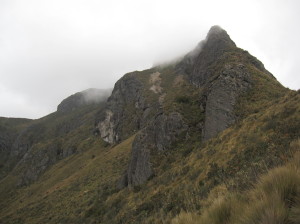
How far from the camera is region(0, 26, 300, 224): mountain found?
397 centimetres

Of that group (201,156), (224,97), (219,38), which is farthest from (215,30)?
(201,156)

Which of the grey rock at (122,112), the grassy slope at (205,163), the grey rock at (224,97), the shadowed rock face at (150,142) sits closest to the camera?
the grassy slope at (205,163)

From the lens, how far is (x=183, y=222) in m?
4.64

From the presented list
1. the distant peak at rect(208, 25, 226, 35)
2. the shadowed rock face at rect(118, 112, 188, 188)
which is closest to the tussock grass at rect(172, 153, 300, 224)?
the shadowed rock face at rect(118, 112, 188, 188)

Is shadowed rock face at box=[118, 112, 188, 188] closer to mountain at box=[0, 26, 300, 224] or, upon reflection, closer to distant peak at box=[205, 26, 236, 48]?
mountain at box=[0, 26, 300, 224]

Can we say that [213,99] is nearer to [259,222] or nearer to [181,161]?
[181,161]

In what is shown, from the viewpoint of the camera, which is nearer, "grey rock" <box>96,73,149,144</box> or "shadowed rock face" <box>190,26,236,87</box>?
"shadowed rock face" <box>190,26,236,87</box>

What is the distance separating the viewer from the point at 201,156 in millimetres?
18266

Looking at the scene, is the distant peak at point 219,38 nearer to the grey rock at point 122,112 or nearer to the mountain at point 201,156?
the mountain at point 201,156

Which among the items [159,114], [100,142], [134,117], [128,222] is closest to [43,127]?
[100,142]

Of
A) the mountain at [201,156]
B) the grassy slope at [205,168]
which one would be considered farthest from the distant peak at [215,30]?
the grassy slope at [205,168]

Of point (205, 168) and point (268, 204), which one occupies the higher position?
point (268, 204)

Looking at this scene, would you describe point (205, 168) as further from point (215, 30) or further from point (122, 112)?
point (122, 112)

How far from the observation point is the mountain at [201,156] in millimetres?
3971
